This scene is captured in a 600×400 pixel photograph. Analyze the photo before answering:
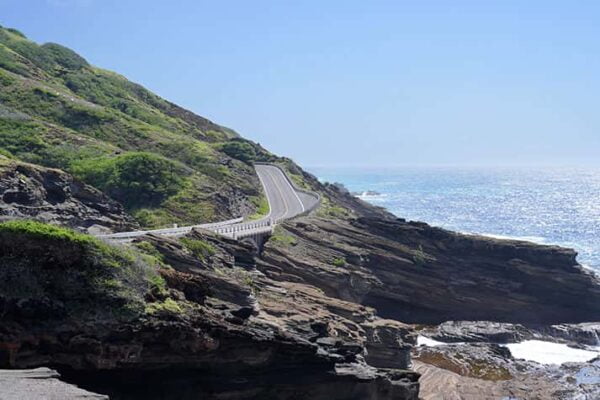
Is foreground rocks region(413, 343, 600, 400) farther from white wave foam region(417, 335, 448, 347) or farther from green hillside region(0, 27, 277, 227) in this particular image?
green hillside region(0, 27, 277, 227)

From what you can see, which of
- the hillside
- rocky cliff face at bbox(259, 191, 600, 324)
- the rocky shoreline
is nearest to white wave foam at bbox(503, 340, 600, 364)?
the rocky shoreline

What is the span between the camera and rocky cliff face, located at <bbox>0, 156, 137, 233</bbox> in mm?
42188

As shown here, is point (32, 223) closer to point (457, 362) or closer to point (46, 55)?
point (457, 362)

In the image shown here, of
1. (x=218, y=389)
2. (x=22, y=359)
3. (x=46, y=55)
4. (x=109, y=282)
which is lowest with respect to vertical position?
(x=218, y=389)

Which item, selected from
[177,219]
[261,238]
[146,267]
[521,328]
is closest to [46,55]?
[177,219]

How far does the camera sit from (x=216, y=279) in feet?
118

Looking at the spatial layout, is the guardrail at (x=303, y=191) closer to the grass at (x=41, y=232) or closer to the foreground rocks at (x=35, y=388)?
the grass at (x=41, y=232)

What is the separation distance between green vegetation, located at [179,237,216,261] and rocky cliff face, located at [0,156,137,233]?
8464 millimetres

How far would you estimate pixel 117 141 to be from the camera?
87875mm

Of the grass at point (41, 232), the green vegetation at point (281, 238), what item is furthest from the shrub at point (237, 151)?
the grass at point (41, 232)

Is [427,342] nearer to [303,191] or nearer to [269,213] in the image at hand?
[269,213]

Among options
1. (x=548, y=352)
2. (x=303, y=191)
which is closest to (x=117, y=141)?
(x=303, y=191)

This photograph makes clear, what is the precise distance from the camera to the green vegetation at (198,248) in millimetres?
39281

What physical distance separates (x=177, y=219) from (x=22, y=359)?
42.3 meters
